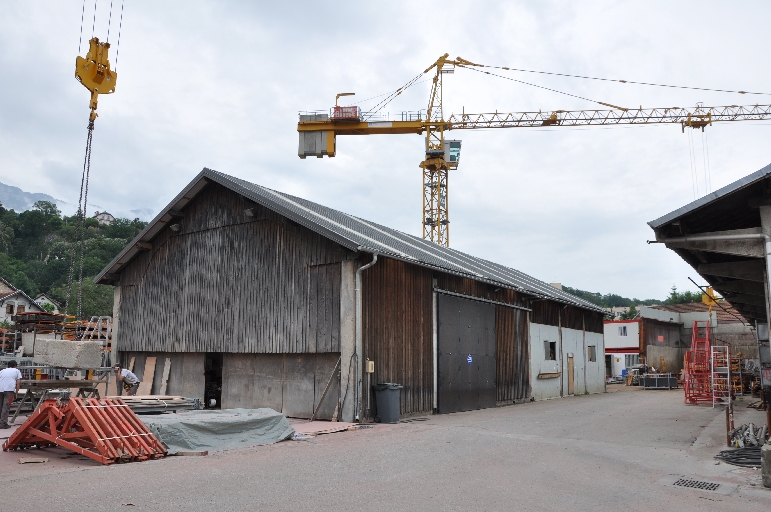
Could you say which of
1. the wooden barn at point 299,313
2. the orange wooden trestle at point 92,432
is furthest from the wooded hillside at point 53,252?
the orange wooden trestle at point 92,432

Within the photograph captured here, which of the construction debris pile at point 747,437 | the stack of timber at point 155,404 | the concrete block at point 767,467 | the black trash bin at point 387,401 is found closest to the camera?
the concrete block at point 767,467

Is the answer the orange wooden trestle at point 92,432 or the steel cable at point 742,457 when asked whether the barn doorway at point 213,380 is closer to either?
the orange wooden trestle at point 92,432

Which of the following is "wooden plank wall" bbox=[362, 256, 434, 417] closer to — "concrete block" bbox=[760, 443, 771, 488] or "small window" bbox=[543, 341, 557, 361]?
"concrete block" bbox=[760, 443, 771, 488]

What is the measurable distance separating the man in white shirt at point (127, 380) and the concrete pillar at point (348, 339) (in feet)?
20.9

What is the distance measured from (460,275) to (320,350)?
5.00 m

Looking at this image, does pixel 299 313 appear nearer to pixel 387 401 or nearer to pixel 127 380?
pixel 387 401

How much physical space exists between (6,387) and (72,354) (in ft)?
4.64

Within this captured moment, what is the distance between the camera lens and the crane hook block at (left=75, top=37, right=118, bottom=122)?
24422mm

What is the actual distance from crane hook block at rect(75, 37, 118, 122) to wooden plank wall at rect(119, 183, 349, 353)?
25.2 feet

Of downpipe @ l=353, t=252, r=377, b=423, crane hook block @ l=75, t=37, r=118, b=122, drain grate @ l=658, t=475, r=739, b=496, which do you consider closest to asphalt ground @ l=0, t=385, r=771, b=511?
drain grate @ l=658, t=475, r=739, b=496

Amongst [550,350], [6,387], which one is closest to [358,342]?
[6,387]

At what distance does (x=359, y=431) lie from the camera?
1430 cm

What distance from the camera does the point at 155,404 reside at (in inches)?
584

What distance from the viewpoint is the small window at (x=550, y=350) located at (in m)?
26.0
